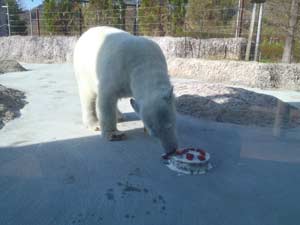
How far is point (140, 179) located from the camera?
7.98 ft

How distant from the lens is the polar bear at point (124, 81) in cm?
256

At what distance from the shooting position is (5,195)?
218cm

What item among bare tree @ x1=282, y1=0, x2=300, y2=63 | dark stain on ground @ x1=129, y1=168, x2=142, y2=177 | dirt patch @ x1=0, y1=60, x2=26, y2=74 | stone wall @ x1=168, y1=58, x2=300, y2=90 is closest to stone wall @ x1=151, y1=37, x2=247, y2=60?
bare tree @ x1=282, y1=0, x2=300, y2=63

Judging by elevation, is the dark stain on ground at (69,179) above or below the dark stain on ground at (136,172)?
below

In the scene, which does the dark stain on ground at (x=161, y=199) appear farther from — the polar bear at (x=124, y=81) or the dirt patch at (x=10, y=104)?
the dirt patch at (x=10, y=104)

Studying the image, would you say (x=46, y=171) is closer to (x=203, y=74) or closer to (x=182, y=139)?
(x=182, y=139)

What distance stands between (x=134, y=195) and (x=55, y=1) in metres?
15.0

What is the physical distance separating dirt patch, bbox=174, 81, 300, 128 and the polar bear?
4.84ft

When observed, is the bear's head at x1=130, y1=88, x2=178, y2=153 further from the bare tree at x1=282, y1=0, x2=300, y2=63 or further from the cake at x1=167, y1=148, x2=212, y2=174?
the bare tree at x1=282, y1=0, x2=300, y2=63

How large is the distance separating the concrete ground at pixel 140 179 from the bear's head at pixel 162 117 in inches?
10.4

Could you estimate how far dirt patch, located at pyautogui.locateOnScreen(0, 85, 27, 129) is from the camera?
4.00 meters

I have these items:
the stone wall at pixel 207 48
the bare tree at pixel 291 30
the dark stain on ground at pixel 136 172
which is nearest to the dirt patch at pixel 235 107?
the dark stain on ground at pixel 136 172

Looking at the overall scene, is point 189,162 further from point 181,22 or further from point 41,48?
point 41,48

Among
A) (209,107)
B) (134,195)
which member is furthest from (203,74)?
(134,195)
